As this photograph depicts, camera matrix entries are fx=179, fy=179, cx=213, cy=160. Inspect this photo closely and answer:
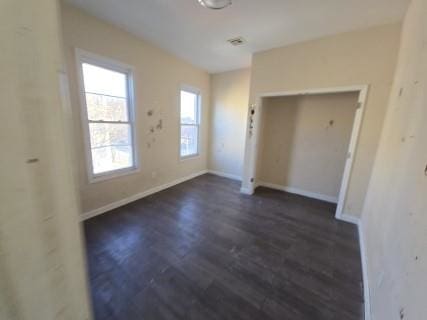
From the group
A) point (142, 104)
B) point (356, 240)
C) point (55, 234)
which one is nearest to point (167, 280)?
point (55, 234)

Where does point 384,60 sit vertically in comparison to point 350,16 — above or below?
below

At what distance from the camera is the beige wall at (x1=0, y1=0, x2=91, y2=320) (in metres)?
0.29

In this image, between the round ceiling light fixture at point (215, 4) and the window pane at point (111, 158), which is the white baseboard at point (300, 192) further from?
the round ceiling light fixture at point (215, 4)

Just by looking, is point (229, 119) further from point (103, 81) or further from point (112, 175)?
point (112, 175)

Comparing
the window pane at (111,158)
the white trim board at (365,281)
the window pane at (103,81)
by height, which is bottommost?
the white trim board at (365,281)

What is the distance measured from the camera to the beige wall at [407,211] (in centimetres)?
87

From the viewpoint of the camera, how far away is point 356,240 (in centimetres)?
229

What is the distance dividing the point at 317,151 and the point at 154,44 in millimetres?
3484

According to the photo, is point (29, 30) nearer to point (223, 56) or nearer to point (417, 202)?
point (417, 202)

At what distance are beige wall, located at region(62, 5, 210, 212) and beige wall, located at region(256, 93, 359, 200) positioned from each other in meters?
1.81

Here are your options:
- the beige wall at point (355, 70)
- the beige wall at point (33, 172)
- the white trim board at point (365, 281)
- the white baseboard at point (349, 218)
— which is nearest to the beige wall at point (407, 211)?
the white trim board at point (365, 281)

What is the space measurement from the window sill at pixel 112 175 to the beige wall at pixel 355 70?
2.84 m

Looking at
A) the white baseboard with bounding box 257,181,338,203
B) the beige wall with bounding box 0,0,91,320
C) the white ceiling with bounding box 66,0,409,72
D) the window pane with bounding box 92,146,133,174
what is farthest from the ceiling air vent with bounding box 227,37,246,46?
the beige wall with bounding box 0,0,91,320

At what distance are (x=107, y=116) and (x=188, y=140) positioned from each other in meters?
1.96
